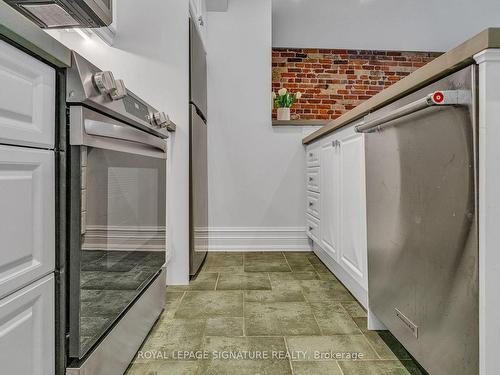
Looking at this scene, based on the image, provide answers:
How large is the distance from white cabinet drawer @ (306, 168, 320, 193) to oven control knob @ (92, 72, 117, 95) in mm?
1747

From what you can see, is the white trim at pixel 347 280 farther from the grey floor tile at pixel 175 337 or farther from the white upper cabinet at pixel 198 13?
the white upper cabinet at pixel 198 13

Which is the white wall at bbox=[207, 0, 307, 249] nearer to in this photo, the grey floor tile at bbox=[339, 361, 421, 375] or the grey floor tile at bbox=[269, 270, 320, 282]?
the grey floor tile at bbox=[269, 270, 320, 282]

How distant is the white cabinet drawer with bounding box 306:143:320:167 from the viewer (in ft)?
7.97

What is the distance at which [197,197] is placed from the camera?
223 centimetres

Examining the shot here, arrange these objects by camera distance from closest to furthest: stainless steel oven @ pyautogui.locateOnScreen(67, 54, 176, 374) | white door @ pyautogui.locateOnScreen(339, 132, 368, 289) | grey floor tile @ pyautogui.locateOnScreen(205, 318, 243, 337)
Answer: stainless steel oven @ pyautogui.locateOnScreen(67, 54, 176, 374), grey floor tile @ pyautogui.locateOnScreen(205, 318, 243, 337), white door @ pyautogui.locateOnScreen(339, 132, 368, 289)

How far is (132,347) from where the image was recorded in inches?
45.3

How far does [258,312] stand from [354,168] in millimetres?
853

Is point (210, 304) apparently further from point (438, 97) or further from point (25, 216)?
point (438, 97)

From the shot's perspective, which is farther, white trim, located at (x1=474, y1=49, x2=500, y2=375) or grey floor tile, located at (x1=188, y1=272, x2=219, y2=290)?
grey floor tile, located at (x1=188, y1=272, x2=219, y2=290)

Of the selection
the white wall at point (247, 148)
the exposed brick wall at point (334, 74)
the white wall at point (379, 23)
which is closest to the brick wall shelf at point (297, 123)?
the white wall at point (247, 148)

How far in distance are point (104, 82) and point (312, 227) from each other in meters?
2.06

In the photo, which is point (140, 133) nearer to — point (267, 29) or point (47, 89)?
point (47, 89)

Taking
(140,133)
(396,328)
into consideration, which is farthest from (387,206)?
(140,133)

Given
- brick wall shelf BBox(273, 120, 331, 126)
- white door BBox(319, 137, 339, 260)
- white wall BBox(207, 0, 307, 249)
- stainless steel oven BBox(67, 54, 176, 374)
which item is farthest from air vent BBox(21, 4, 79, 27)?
brick wall shelf BBox(273, 120, 331, 126)
